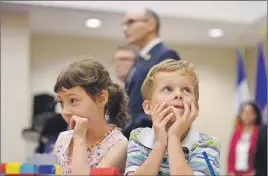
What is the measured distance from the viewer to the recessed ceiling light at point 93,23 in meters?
4.28

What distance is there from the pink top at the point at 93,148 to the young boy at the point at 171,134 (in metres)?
0.04

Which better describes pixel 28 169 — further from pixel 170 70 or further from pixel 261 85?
pixel 261 85

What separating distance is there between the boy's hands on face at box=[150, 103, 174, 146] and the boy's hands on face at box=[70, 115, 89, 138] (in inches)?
4.2

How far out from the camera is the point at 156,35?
1.49m

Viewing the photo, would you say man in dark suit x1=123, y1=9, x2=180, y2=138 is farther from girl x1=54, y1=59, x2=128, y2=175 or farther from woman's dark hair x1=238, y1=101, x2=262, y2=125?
woman's dark hair x1=238, y1=101, x2=262, y2=125

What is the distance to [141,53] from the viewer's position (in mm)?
1349

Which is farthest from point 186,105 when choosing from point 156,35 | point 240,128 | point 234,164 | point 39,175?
point 240,128

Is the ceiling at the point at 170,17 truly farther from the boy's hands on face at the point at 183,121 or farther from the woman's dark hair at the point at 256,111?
the boy's hands on face at the point at 183,121

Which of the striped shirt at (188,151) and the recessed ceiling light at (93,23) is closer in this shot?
the striped shirt at (188,151)

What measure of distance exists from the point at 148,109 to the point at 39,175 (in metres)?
0.21

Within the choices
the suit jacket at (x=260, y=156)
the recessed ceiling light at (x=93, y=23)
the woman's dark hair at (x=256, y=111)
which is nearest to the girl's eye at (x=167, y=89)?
the suit jacket at (x=260, y=156)

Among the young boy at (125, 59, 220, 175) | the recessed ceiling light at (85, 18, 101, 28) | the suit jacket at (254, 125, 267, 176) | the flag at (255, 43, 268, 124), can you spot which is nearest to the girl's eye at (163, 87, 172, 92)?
the young boy at (125, 59, 220, 175)

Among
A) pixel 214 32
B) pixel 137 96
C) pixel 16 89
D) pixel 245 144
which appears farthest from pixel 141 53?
pixel 214 32

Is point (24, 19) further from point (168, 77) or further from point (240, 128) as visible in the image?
point (168, 77)
